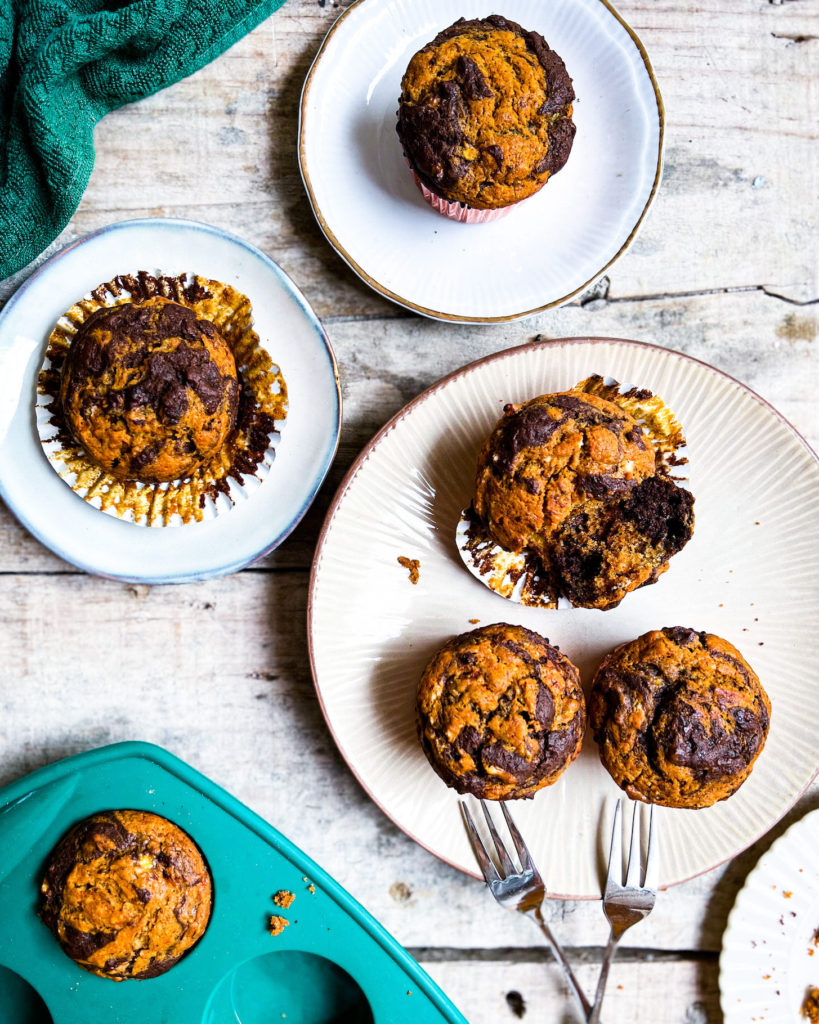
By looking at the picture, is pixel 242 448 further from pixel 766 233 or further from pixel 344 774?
pixel 766 233

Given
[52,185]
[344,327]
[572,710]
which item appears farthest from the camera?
[344,327]

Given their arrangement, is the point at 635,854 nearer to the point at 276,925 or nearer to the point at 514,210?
the point at 276,925

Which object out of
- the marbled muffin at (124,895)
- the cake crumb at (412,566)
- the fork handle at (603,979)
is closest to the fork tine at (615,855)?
the fork handle at (603,979)

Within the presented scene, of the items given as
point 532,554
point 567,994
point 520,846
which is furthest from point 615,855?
point 532,554

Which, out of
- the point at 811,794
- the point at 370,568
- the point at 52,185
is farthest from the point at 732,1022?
the point at 52,185

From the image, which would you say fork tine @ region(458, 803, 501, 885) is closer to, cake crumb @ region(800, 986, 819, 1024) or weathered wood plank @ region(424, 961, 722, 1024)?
weathered wood plank @ region(424, 961, 722, 1024)

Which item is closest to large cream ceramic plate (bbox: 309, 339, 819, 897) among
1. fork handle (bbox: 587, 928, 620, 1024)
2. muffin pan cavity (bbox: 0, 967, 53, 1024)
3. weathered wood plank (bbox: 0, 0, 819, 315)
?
fork handle (bbox: 587, 928, 620, 1024)

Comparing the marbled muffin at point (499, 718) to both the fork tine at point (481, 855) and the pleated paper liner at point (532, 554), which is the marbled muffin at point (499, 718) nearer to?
the pleated paper liner at point (532, 554)
